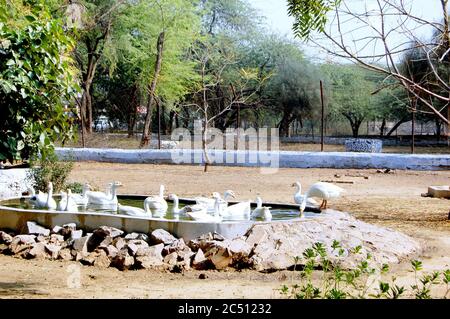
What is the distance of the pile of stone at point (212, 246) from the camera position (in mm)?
6094

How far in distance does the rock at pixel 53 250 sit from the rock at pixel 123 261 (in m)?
0.68

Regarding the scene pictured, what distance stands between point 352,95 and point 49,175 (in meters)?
29.0

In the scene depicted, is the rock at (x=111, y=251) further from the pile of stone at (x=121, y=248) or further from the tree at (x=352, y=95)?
the tree at (x=352, y=95)

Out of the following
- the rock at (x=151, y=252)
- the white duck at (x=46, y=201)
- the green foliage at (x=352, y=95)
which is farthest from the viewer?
the green foliage at (x=352, y=95)

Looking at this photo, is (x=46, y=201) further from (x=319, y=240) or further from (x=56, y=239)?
(x=319, y=240)

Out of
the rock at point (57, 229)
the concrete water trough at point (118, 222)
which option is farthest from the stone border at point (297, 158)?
the rock at point (57, 229)

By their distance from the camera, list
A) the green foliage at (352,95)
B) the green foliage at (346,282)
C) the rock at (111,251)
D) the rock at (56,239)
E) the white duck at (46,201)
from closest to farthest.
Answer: the green foliage at (346,282), the rock at (111,251), the rock at (56,239), the white duck at (46,201), the green foliage at (352,95)

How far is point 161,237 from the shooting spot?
21.5 feet

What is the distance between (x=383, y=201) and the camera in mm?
11055

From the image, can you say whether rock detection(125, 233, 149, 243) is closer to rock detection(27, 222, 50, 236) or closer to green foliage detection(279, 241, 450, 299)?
rock detection(27, 222, 50, 236)

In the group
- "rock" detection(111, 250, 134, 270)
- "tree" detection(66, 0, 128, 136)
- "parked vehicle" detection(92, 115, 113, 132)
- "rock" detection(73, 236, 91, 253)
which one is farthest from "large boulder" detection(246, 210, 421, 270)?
"parked vehicle" detection(92, 115, 113, 132)

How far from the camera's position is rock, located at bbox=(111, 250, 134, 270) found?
610 cm

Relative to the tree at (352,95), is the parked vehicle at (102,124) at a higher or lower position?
lower
